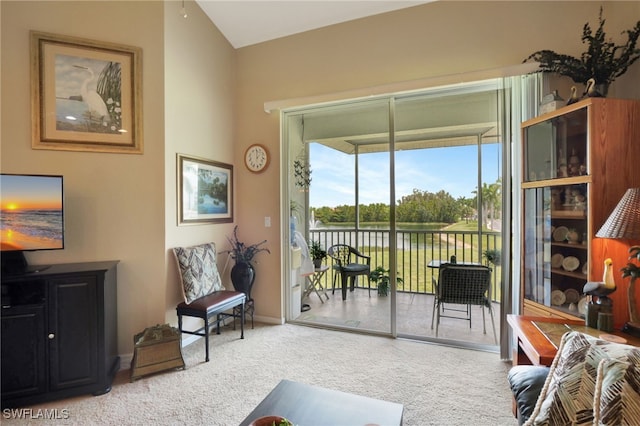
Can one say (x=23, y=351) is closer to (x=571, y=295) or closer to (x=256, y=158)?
(x=256, y=158)

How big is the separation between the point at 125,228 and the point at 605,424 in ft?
10.2

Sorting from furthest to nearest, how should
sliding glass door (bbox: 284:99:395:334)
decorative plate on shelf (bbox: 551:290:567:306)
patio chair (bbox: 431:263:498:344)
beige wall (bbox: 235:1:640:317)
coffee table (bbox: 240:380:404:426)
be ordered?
sliding glass door (bbox: 284:99:395:334) → patio chair (bbox: 431:263:498:344) → beige wall (bbox: 235:1:640:317) → decorative plate on shelf (bbox: 551:290:567:306) → coffee table (bbox: 240:380:404:426)

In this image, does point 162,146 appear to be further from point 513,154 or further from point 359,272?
point 513,154

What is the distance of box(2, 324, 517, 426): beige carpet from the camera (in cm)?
192

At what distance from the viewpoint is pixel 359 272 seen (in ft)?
11.6

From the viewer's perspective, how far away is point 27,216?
84.0 inches

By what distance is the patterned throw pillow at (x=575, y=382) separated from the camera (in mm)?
966

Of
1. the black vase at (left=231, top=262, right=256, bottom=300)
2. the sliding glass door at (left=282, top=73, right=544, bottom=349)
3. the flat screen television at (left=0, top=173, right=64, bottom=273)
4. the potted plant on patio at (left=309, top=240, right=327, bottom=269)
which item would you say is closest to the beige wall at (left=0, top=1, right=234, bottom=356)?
the flat screen television at (left=0, top=173, right=64, bottom=273)

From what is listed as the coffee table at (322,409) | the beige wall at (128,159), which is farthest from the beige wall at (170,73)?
the coffee table at (322,409)

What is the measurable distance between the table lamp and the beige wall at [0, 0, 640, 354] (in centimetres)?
128

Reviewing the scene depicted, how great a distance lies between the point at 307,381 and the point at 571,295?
2052mm

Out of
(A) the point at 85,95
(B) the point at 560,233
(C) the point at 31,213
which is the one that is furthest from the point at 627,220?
(A) the point at 85,95

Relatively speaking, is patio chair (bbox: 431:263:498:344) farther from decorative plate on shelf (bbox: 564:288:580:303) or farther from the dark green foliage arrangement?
the dark green foliage arrangement

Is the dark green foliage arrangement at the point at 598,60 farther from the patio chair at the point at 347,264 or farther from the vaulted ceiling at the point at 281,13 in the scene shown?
the patio chair at the point at 347,264
